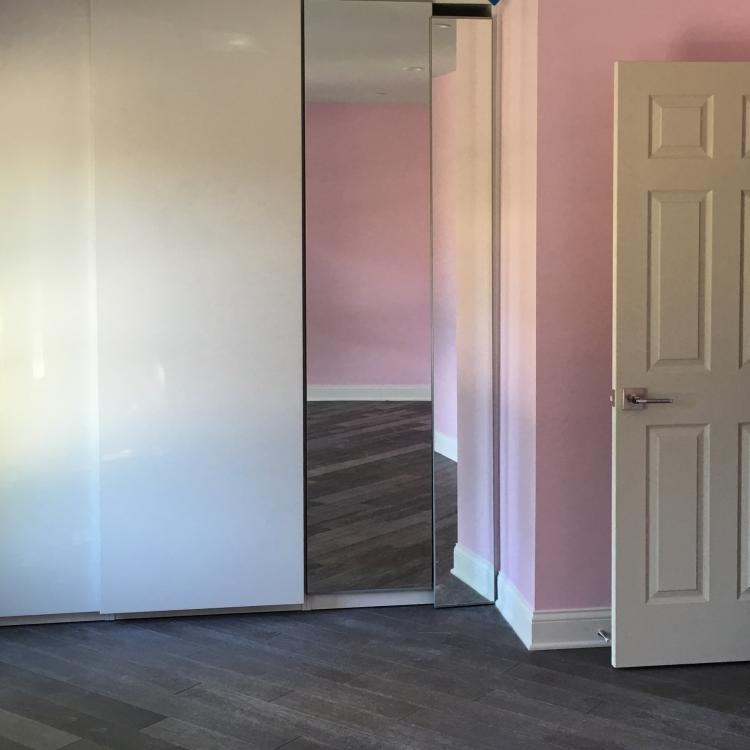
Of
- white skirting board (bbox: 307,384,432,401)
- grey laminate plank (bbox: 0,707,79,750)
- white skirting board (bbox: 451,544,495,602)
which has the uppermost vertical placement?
white skirting board (bbox: 307,384,432,401)

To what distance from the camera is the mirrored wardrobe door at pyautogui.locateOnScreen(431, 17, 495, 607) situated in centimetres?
395

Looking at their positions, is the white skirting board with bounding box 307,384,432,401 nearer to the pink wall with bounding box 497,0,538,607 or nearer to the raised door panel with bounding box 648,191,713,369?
the pink wall with bounding box 497,0,538,607

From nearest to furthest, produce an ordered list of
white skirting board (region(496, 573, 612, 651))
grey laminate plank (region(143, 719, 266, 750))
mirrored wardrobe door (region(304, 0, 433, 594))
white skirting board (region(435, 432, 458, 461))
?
grey laminate plank (region(143, 719, 266, 750)) < white skirting board (region(496, 573, 612, 651)) < mirrored wardrobe door (region(304, 0, 433, 594)) < white skirting board (region(435, 432, 458, 461))

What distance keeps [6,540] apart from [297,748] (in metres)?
1.65

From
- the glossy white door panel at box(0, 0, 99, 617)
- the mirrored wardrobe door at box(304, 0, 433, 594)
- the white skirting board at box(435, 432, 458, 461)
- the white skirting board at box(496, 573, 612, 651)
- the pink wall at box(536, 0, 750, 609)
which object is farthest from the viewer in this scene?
the white skirting board at box(435, 432, 458, 461)

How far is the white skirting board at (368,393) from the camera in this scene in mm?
3955

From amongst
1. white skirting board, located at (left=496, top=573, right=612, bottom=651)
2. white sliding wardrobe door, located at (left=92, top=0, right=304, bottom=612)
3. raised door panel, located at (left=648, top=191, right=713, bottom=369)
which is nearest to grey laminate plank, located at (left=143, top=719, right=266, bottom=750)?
white sliding wardrobe door, located at (left=92, top=0, right=304, bottom=612)

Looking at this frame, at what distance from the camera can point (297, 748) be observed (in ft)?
9.37

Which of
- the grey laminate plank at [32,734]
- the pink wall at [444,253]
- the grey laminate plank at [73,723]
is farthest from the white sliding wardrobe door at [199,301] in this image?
the grey laminate plank at [32,734]

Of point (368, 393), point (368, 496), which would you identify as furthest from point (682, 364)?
point (368, 496)

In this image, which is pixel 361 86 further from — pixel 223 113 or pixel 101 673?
pixel 101 673

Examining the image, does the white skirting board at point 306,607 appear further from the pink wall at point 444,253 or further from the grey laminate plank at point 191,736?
the grey laminate plank at point 191,736

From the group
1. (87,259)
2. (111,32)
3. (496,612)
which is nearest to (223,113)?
(111,32)

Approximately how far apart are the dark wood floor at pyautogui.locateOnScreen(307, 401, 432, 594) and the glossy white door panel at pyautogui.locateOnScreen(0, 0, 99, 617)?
87cm
